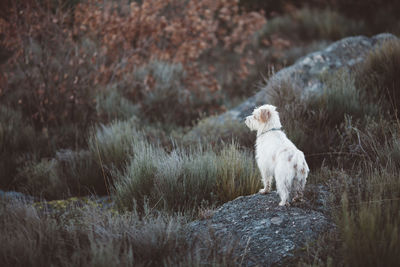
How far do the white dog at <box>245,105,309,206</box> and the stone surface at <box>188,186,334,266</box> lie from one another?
0.46 ft

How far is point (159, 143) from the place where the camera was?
532 centimetres

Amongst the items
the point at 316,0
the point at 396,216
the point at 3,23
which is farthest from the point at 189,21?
the point at 396,216

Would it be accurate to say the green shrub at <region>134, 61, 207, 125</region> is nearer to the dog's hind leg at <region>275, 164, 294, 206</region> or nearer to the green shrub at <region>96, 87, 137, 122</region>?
the green shrub at <region>96, 87, 137, 122</region>

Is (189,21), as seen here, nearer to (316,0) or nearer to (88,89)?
(88,89)

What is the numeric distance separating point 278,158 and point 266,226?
1.86 feet

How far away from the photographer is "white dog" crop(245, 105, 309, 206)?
109 inches

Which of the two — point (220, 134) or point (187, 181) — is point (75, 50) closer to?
point (220, 134)

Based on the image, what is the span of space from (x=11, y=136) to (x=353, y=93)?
18.8ft

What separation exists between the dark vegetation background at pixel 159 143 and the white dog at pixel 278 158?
1.31 ft

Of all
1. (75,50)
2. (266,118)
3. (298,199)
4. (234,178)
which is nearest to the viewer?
(298,199)

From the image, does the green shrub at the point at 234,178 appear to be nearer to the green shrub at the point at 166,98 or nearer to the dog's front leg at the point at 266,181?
the dog's front leg at the point at 266,181

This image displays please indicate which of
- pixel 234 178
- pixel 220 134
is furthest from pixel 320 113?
pixel 234 178

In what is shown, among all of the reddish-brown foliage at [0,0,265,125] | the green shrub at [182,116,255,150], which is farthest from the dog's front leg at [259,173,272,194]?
the reddish-brown foliage at [0,0,265,125]

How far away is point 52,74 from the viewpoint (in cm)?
661
